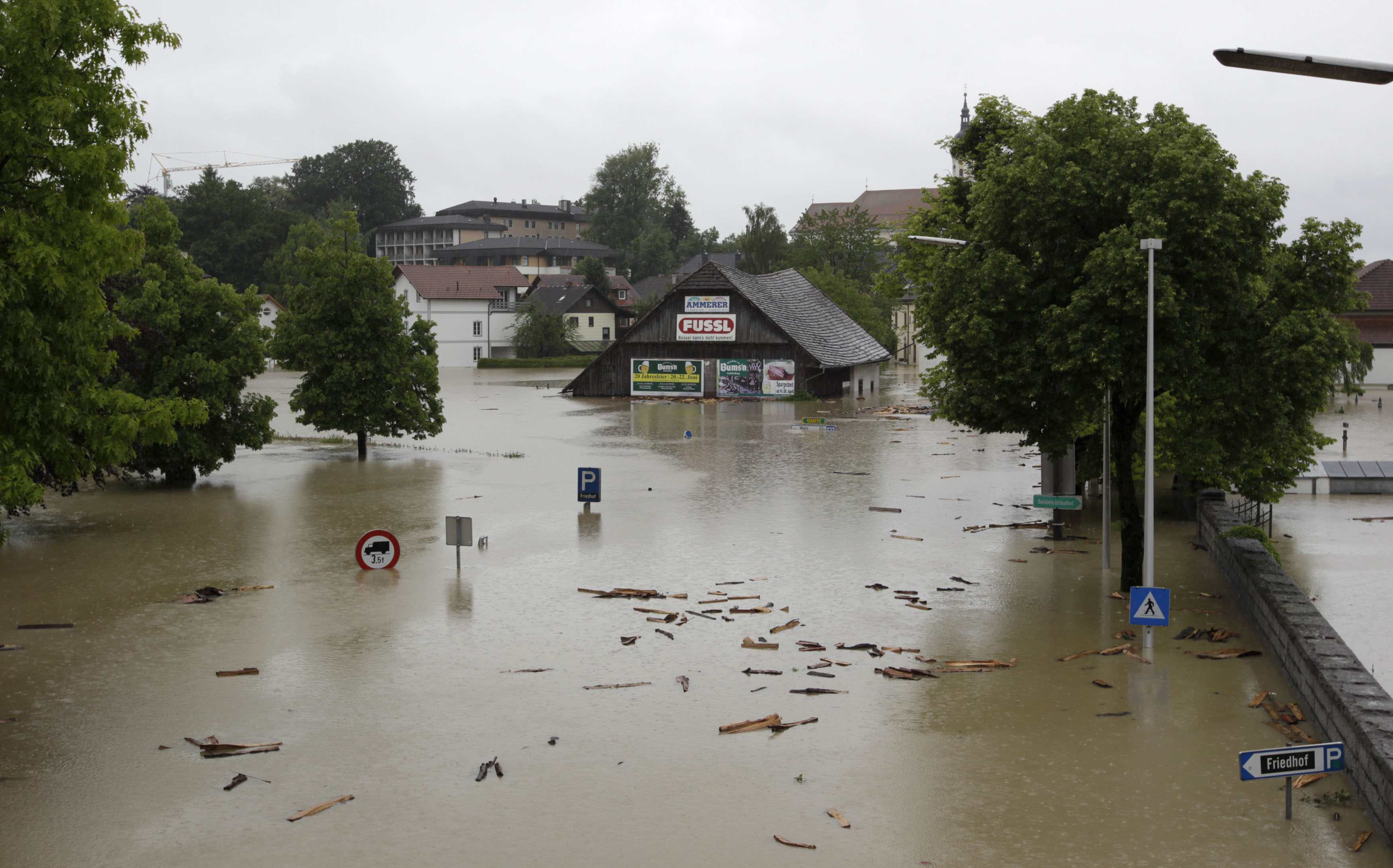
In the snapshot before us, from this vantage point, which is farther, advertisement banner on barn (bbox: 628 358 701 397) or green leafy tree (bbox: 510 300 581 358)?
green leafy tree (bbox: 510 300 581 358)

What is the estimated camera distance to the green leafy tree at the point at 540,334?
4038 inches

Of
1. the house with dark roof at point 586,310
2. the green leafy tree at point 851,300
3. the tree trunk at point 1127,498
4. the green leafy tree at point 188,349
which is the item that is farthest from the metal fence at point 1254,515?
the house with dark roof at point 586,310

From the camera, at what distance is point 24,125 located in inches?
526

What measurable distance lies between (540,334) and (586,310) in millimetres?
6212

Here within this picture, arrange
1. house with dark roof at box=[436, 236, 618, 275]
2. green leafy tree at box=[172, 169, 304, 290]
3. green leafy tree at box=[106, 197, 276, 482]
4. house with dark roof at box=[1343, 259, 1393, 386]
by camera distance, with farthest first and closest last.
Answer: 1. house with dark roof at box=[436, 236, 618, 275]
2. green leafy tree at box=[172, 169, 304, 290]
3. house with dark roof at box=[1343, 259, 1393, 386]
4. green leafy tree at box=[106, 197, 276, 482]

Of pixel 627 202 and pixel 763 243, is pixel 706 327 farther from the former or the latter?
pixel 627 202

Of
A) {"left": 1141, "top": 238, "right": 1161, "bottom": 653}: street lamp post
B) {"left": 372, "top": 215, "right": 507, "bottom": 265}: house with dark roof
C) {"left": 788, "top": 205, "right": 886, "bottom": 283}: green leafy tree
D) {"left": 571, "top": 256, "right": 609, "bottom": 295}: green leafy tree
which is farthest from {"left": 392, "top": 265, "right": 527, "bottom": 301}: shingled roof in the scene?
{"left": 1141, "top": 238, "right": 1161, "bottom": 653}: street lamp post

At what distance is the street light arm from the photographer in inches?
295

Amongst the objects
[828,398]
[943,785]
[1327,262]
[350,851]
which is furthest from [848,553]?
[828,398]

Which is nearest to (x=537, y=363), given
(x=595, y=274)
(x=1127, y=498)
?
(x=595, y=274)

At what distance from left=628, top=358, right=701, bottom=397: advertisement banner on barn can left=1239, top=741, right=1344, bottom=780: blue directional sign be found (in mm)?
57198

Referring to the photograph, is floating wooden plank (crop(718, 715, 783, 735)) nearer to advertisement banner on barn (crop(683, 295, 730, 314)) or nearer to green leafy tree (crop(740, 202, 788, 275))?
advertisement banner on barn (crop(683, 295, 730, 314))

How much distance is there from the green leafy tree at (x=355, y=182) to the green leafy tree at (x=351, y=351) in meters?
128

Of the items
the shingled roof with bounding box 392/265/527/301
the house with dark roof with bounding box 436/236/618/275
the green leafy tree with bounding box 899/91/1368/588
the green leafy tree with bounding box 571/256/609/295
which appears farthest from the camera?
the house with dark roof with bounding box 436/236/618/275
